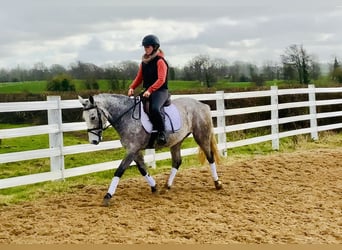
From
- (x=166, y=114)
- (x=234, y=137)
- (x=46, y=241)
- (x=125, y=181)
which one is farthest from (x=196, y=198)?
(x=234, y=137)

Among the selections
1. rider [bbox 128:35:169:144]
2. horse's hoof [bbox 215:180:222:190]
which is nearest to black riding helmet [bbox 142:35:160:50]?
rider [bbox 128:35:169:144]

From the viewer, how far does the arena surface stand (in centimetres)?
454

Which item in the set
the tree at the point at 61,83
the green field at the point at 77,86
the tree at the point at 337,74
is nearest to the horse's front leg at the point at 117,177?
the green field at the point at 77,86

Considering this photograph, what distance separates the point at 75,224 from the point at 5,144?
10605 millimetres

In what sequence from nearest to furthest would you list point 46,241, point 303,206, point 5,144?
point 46,241
point 303,206
point 5,144

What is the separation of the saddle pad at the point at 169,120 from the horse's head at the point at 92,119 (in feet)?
2.04

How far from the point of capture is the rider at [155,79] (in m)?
6.04

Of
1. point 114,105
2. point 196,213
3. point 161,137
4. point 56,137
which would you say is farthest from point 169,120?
point 56,137

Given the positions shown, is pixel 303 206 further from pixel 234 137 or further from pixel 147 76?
pixel 234 137

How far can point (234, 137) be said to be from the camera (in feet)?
42.7

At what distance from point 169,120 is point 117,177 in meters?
1.10

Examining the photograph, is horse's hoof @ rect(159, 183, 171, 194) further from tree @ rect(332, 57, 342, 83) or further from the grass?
tree @ rect(332, 57, 342, 83)

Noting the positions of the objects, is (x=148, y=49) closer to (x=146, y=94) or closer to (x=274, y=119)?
(x=146, y=94)

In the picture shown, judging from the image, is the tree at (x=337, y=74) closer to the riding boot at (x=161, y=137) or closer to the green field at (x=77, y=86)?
the green field at (x=77, y=86)
